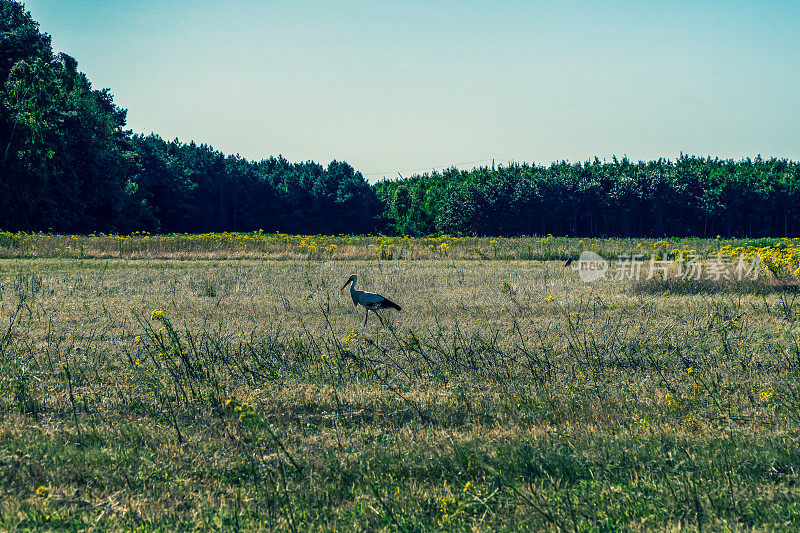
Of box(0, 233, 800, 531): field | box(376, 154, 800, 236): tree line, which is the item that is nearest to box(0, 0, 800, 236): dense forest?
box(376, 154, 800, 236): tree line

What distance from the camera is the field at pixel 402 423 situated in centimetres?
402

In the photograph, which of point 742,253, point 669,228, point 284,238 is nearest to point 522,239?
point 284,238

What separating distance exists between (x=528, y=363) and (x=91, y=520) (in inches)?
193

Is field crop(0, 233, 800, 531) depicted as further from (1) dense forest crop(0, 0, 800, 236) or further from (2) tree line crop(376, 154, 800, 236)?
(2) tree line crop(376, 154, 800, 236)

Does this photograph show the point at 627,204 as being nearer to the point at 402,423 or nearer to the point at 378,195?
the point at 378,195

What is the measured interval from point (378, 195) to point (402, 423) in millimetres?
69934

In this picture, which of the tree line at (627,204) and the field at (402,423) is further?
the tree line at (627,204)

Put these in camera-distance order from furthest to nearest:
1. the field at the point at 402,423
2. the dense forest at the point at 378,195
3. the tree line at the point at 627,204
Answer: the tree line at the point at 627,204 < the dense forest at the point at 378,195 < the field at the point at 402,423

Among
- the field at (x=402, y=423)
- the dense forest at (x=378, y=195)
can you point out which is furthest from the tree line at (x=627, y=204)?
the field at (x=402, y=423)

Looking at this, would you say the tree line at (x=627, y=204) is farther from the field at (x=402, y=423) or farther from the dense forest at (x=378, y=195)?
the field at (x=402, y=423)

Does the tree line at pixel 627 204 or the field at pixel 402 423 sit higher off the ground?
the tree line at pixel 627 204

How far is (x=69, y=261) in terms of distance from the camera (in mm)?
23234

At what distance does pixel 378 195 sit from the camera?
7500 centimetres

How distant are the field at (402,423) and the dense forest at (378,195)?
38.3 m
